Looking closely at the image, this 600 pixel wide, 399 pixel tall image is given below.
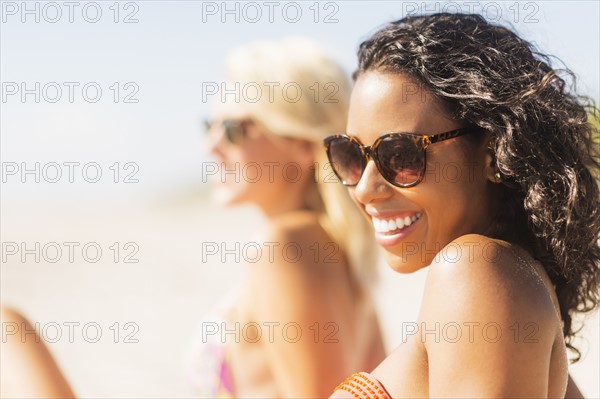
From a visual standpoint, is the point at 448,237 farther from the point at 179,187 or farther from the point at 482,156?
the point at 179,187

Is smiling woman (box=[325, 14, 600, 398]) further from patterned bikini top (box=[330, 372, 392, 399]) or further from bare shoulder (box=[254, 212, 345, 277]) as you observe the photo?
bare shoulder (box=[254, 212, 345, 277])

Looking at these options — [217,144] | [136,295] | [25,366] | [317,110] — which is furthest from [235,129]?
[136,295]

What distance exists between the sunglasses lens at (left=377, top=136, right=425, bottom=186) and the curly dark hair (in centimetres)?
12

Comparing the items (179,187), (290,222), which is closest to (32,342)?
(290,222)

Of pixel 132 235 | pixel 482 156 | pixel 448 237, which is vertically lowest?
pixel 132 235

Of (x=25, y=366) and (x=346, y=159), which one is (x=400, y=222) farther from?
(x=25, y=366)

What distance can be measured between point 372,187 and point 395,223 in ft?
0.33

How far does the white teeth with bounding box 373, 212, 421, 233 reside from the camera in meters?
2.01

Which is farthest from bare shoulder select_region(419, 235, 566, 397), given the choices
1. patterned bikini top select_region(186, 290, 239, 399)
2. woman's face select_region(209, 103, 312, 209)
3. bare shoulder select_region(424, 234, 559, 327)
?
woman's face select_region(209, 103, 312, 209)

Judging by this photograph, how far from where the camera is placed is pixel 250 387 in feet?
11.8

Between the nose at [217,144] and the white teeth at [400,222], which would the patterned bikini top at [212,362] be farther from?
the white teeth at [400,222]

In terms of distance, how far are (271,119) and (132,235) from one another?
20.1 m

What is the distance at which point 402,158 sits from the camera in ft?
6.44

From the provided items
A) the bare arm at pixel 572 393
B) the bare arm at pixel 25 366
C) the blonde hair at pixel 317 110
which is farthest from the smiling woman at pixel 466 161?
the blonde hair at pixel 317 110
